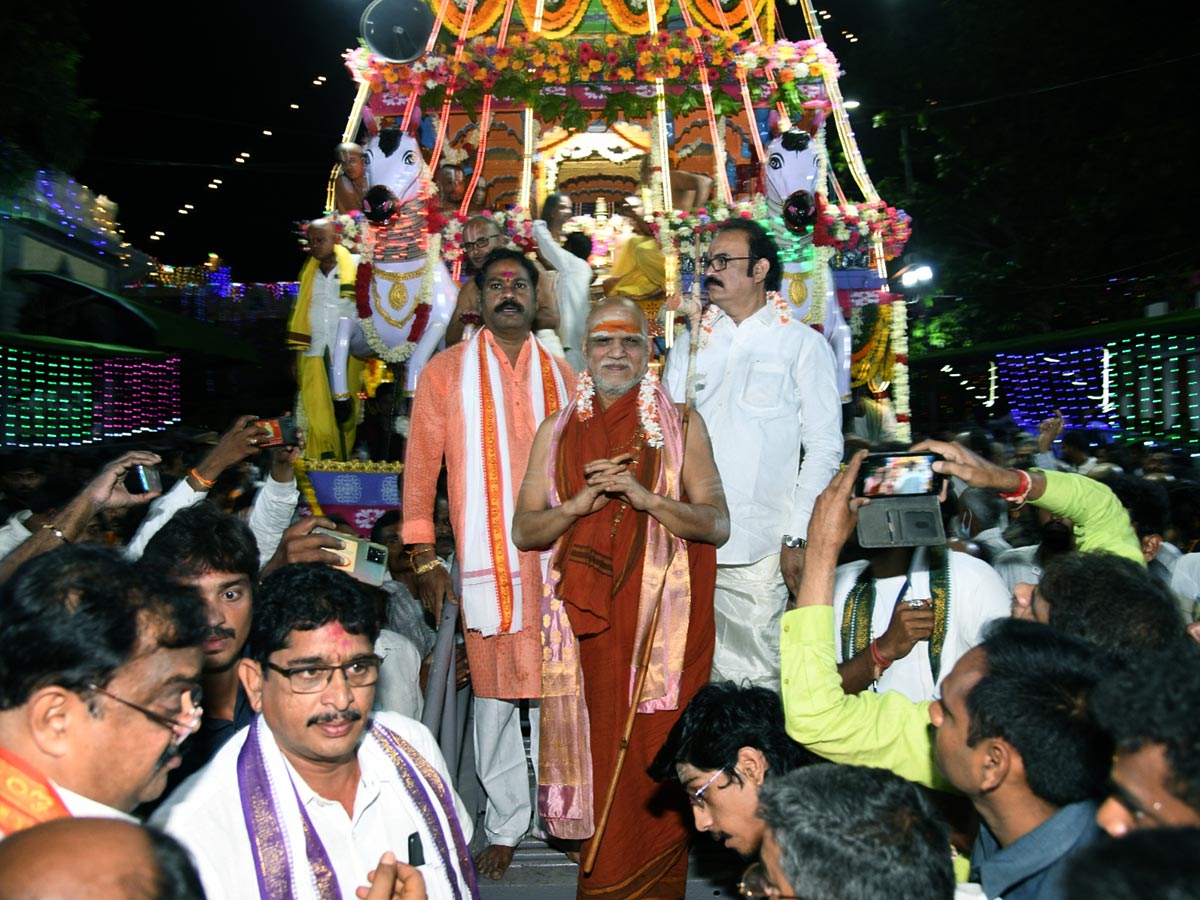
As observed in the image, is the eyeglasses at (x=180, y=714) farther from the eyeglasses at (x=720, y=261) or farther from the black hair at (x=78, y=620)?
the eyeglasses at (x=720, y=261)

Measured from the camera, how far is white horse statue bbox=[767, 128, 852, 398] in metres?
8.95

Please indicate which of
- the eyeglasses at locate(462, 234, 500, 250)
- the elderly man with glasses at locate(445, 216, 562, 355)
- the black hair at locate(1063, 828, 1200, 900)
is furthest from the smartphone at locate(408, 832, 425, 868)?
the eyeglasses at locate(462, 234, 500, 250)

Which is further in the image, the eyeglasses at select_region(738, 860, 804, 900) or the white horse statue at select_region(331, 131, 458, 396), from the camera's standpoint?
the white horse statue at select_region(331, 131, 458, 396)

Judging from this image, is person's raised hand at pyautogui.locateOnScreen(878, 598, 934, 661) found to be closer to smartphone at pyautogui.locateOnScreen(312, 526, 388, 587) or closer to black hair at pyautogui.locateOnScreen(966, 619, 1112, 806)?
black hair at pyautogui.locateOnScreen(966, 619, 1112, 806)

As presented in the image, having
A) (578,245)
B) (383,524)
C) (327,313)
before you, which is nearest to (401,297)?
(327,313)

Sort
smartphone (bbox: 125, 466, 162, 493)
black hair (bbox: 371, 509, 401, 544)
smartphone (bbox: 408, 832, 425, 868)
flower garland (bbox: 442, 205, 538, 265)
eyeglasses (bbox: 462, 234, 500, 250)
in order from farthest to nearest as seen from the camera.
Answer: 1. flower garland (bbox: 442, 205, 538, 265)
2. eyeglasses (bbox: 462, 234, 500, 250)
3. black hair (bbox: 371, 509, 401, 544)
4. smartphone (bbox: 125, 466, 162, 493)
5. smartphone (bbox: 408, 832, 425, 868)

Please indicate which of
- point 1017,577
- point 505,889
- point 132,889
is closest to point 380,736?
point 132,889

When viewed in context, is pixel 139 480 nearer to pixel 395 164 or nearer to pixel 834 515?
pixel 834 515

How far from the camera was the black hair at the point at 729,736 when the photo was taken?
2709 mm

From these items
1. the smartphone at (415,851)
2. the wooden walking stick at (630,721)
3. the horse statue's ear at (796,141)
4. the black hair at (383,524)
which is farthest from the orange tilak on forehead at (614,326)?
the horse statue's ear at (796,141)

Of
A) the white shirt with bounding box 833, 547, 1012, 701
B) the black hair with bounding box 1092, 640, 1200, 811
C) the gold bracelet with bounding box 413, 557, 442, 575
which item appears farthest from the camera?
the gold bracelet with bounding box 413, 557, 442, 575

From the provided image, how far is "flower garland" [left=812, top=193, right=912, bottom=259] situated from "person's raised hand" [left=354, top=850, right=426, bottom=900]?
7802mm

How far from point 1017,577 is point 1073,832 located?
2693mm

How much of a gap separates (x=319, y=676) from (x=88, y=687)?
57 cm
